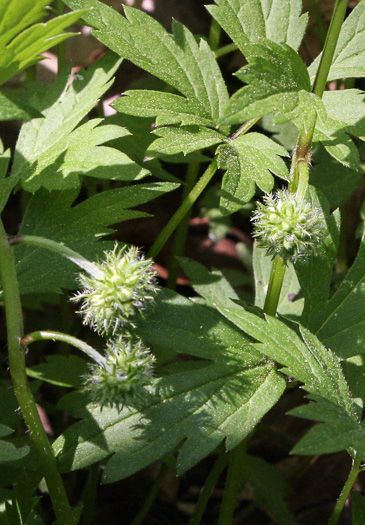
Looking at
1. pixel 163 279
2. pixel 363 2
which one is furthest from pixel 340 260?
pixel 363 2

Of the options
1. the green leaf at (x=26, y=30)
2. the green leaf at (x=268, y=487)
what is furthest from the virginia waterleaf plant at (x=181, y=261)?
the green leaf at (x=268, y=487)

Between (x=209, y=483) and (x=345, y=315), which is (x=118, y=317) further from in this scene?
(x=209, y=483)

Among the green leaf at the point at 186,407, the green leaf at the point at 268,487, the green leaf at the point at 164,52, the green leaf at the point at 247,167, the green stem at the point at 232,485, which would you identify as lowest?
the green leaf at the point at 268,487

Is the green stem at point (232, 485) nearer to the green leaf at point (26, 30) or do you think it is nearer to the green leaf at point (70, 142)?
the green leaf at point (70, 142)

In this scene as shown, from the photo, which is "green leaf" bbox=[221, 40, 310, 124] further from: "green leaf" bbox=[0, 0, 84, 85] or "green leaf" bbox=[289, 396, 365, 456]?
"green leaf" bbox=[289, 396, 365, 456]

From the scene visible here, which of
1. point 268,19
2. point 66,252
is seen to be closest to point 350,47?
point 268,19

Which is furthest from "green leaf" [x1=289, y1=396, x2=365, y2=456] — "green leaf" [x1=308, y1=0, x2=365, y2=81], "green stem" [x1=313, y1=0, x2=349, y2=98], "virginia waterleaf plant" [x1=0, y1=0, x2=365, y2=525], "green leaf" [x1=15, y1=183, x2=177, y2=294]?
"green leaf" [x1=308, y1=0, x2=365, y2=81]
